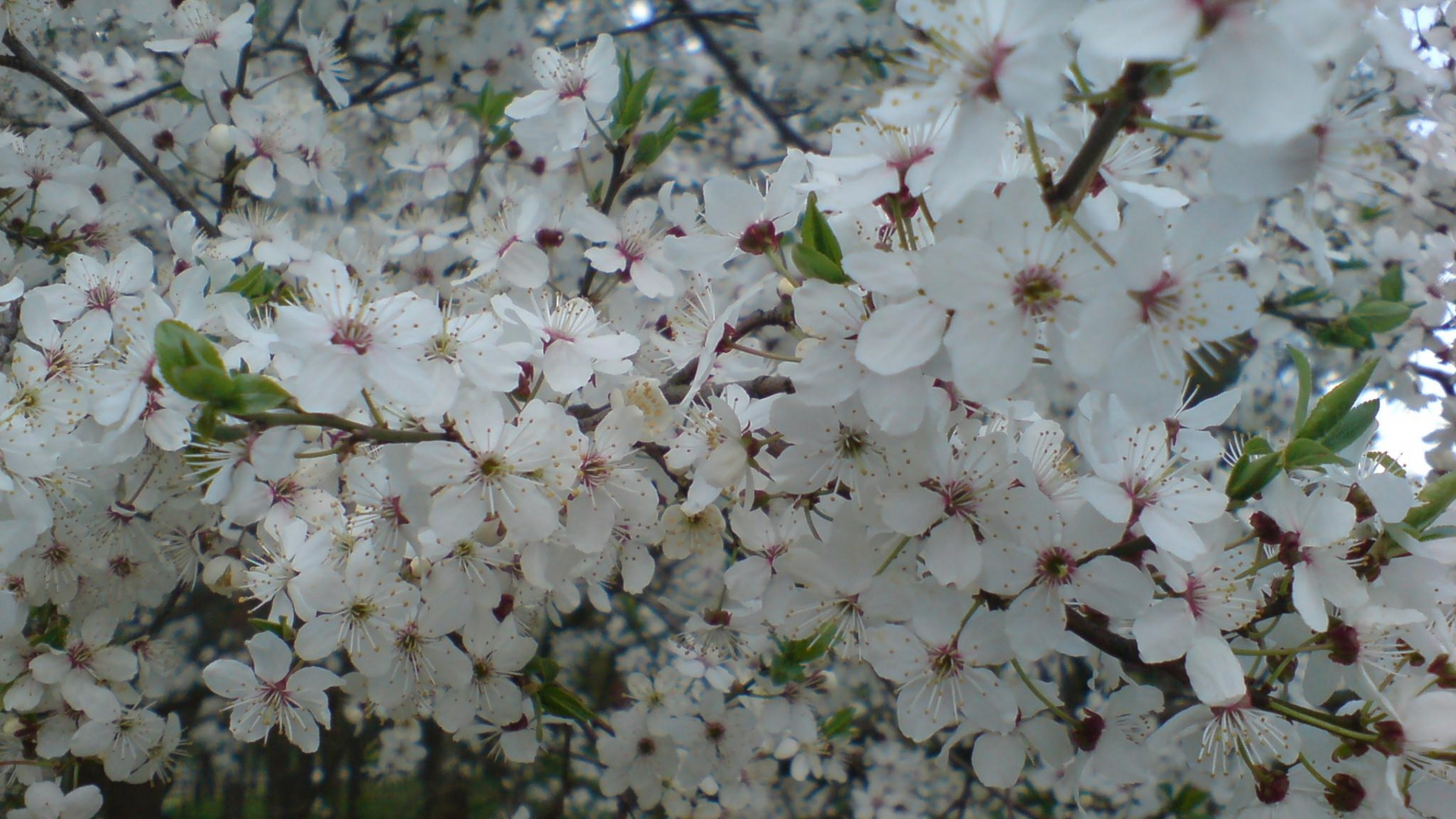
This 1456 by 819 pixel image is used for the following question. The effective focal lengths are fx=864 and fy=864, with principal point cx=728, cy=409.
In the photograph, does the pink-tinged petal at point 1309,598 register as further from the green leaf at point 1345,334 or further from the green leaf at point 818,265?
the green leaf at point 1345,334

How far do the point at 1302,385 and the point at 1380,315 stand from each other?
1.39 m

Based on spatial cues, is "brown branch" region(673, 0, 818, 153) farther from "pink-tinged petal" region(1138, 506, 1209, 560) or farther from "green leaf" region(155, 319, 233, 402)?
"green leaf" region(155, 319, 233, 402)

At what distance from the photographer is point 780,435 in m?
1.17

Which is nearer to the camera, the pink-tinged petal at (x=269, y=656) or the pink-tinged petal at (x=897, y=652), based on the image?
the pink-tinged petal at (x=897, y=652)

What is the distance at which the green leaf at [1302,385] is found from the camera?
1.12 m

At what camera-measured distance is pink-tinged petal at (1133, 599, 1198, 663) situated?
1.08m

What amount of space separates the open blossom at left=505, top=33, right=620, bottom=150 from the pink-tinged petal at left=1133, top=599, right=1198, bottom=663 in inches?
53.2

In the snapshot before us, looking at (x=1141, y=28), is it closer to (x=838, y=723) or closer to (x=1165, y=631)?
(x=1165, y=631)

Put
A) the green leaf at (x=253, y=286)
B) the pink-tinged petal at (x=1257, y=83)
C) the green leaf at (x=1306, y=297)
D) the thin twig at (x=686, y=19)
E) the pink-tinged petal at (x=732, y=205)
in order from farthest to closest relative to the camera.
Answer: the thin twig at (x=686, y=19)
the green leaf at (x=1306, y=297)
the green leaf at (x=253, y=286)
the pink-tinged petal at (x=732, y=205)
the pink-tinged petal at (x=1257, y=83)

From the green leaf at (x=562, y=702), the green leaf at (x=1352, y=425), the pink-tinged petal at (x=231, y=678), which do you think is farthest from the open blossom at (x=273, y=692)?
the green leaf at (x=1352, y=425)

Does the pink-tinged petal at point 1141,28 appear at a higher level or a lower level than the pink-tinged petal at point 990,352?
higher

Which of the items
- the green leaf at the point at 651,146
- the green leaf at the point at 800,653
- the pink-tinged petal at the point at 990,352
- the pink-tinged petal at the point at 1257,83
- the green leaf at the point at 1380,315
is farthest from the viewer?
the green leaf at the point at 1380,315

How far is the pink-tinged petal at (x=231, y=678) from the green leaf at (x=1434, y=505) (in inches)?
69.8

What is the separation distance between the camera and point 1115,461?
112 cm
